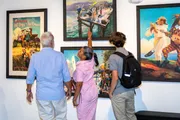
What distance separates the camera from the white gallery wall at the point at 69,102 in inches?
133

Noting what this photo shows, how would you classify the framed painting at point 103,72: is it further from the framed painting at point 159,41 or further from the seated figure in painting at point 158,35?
the seated figure in painting at point 158,35

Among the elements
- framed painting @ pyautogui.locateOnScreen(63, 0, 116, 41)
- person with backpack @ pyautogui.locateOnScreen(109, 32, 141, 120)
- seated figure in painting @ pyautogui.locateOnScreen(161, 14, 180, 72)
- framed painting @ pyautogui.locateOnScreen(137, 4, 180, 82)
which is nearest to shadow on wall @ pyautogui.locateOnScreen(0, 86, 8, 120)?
framed painting @ pyautogui.locateOnScreen(63, 0, 116, 41)

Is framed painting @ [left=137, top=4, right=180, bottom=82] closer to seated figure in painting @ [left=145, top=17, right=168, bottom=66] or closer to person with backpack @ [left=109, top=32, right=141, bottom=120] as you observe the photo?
seated figure in painting @ [left=145, top=17, right=168, bottom=66]

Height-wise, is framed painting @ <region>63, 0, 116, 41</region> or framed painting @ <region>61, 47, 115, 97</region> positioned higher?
framed painting @ <region>63, 0, 116, 41</region>

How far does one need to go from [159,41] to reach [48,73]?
62.8 inches

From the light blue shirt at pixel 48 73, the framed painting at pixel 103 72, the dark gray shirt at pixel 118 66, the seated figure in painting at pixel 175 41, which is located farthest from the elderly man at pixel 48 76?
the seated figure in painting at pixel 175 41

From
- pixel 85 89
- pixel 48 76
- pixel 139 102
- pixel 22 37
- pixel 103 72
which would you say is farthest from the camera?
pixel 22 37

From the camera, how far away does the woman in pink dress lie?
297 cm

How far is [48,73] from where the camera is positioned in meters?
2.80

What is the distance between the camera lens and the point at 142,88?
346 centimetres

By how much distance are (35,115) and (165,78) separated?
213cm

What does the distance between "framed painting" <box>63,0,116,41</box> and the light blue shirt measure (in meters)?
0.93

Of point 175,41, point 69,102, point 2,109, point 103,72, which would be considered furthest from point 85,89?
point 2,109

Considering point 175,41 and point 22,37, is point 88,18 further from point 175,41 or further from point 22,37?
point 175,41
